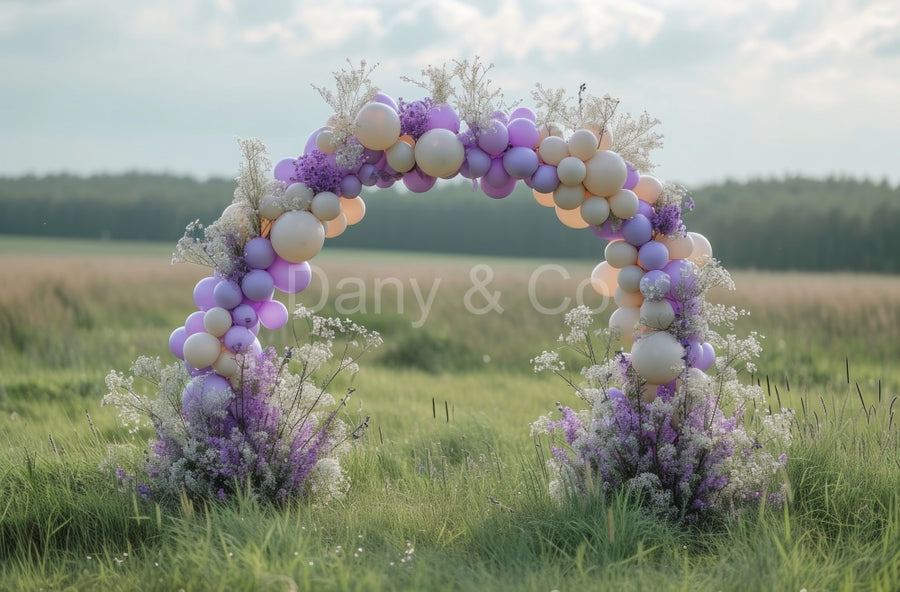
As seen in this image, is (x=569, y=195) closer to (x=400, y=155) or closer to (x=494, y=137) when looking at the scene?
(x=494, y=137)

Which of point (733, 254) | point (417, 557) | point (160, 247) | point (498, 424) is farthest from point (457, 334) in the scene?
point (160, 247)

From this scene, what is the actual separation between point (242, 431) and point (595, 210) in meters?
2.42

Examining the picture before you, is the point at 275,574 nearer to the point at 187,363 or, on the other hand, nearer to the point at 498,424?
the point at 187,363

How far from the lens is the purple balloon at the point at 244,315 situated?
4.46m

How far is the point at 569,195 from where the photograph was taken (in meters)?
4.55

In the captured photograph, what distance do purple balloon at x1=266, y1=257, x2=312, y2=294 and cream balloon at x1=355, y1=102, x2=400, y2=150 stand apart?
84 centimetres

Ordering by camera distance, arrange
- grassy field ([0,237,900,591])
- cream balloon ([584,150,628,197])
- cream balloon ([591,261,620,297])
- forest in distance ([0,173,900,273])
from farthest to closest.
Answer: forest in distance ([0,173,900,273]) → cream balloon ([591,261,620,297]) → cream balloon ([584,150,628,197]) → grassy field ([0,237,900,591])

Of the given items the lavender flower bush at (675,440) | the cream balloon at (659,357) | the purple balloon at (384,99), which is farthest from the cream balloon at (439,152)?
the cream balloon at (659,357)

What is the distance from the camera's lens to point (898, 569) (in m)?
3.60

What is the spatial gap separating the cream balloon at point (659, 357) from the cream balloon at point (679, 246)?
519 mm

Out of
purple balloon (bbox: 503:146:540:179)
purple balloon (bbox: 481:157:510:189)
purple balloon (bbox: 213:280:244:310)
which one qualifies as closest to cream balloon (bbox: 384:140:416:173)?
purple balloon (bbox: 481:157:510:189)

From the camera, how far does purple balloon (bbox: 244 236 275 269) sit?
4449mm

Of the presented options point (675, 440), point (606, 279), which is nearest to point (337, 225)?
point (606, 279)

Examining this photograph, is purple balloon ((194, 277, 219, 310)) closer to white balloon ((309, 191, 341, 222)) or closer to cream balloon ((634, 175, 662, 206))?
white balloon ((309, 191, 341, 222))
